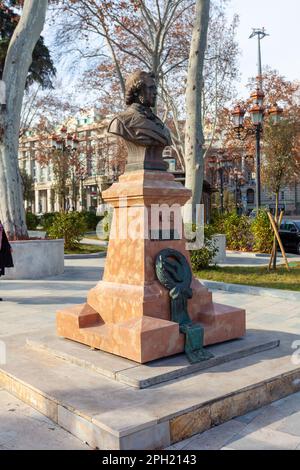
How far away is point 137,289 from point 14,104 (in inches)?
328

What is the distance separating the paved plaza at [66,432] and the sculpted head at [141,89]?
112 inches

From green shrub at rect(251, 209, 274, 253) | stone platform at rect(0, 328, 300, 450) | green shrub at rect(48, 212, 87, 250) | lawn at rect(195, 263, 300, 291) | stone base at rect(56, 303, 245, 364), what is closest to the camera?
stone platform at rect(0, 328, 300, 450)

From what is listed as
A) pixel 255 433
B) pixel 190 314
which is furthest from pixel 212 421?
pixel 190 314

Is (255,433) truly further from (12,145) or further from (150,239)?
(12,145)

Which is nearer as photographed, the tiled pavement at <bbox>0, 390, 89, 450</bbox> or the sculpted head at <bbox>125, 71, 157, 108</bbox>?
the tiled pavement at <bbox>0, 390, 89, 450</bbox>

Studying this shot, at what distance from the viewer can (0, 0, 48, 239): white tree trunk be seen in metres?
11.0

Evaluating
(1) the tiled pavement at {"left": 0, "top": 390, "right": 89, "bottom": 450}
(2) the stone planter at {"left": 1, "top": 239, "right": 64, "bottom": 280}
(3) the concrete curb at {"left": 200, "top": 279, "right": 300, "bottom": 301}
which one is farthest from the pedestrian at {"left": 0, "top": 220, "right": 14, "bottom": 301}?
(1) the tiled pavement at {"left": 0, "top": 390, "right": 89, "bottom": 450}

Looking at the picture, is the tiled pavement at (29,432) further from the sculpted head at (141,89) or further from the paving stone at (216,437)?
the sculpted head at (141,89)

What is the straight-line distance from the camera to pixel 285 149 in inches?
1058

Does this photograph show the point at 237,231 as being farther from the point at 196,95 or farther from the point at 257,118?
the point at 196,95

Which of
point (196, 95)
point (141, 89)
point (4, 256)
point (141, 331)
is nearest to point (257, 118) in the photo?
point (196, 95)

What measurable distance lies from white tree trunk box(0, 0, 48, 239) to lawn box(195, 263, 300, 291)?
15.7ft

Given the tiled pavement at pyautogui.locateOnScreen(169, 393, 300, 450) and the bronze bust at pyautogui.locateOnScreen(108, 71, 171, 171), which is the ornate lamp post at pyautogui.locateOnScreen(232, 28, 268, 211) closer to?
the bronze bust at pyautogui.locateOnScreen(108, 71, 171, 171)

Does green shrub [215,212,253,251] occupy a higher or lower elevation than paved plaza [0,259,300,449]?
higher
